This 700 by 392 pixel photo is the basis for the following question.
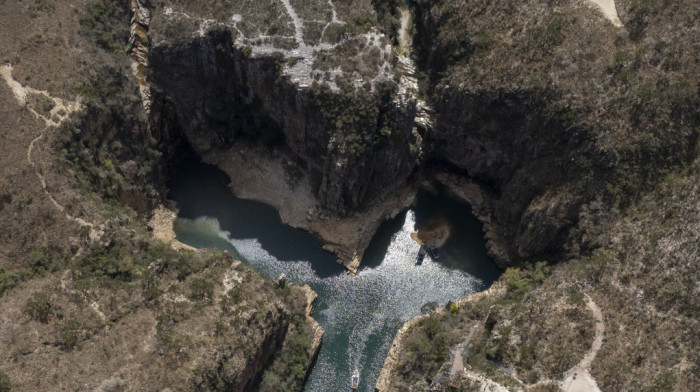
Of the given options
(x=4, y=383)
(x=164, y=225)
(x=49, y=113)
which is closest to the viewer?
(x=4, y=383)

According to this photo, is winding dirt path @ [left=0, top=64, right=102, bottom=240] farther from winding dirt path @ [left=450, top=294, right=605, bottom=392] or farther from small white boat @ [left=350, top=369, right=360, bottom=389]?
winding dirt path @ [left=450, top=294, right=605, bottom=392]

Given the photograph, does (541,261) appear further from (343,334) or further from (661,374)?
(343,334)

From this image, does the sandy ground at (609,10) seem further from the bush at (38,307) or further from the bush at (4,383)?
the bush at (4,383)

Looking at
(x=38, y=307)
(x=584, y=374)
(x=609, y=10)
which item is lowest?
(x=38, y=307)

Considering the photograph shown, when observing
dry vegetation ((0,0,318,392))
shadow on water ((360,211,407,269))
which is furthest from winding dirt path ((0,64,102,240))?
shadow on water ((360,211,407,269))

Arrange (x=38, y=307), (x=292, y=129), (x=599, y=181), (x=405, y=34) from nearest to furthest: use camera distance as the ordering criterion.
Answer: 1. (x=38, y=307)
2. (x=599, y=181)
3. (x=292, y=129)
4. (x=405, y=34)

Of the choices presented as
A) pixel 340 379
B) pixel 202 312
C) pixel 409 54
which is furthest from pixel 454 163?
pixel 202 312

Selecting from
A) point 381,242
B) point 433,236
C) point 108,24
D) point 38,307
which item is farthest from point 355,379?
point 108,24

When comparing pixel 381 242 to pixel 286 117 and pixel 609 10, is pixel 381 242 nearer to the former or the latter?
pixel 286 117
